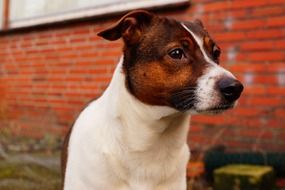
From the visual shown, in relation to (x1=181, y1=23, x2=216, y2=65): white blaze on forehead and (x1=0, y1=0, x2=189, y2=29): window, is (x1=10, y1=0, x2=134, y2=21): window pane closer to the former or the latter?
(x1=0, y1=0, x2=189, y2=29): window

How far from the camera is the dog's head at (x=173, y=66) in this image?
278 centimetres

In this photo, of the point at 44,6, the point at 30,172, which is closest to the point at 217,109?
the point at 30,172

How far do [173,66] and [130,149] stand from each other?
1.68 feet

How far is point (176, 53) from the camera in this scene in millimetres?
2959

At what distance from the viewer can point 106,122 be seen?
3.11 metres

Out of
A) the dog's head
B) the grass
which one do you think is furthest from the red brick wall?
the dog's head

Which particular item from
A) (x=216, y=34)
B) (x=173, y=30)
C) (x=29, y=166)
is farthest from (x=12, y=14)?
(x=173, y=30)

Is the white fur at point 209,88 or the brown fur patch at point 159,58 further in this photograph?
the brown fur patch at point 159,58

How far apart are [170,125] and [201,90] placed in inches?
14.2

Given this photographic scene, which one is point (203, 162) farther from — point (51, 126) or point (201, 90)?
point (51, 126)

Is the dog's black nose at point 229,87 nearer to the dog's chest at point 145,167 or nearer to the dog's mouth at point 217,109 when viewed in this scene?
the dog's mouth at point 217,109

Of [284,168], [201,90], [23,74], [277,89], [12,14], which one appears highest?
[201,90]

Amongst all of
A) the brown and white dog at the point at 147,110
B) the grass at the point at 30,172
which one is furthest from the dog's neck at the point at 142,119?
the grass at the point at 30,172

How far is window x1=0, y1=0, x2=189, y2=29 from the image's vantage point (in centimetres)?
611
